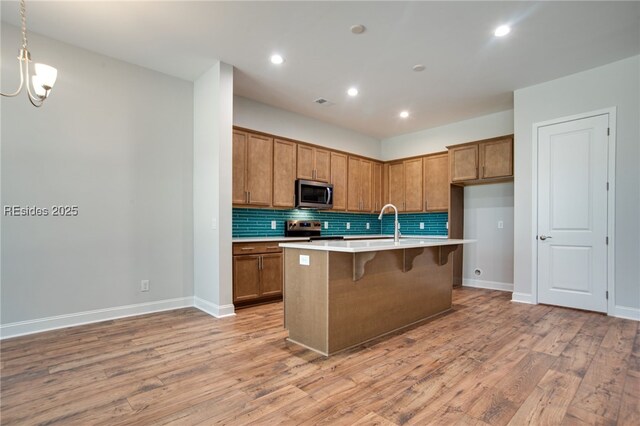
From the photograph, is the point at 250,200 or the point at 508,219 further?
the point at 508,219

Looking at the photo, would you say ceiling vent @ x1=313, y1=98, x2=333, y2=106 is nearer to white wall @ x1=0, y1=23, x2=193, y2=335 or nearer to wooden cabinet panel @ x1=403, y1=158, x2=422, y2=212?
white wall @ x1=0, y1=23, x2=193, y2=335

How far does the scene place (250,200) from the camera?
15.5 feet

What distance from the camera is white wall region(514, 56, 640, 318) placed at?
144 inches

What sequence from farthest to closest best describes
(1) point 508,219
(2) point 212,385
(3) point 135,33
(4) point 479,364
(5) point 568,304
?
(1) point 508,219 → (5) point 568,304 → (3) point 135,33 → (4) point 479,364 → (2) point 212,385

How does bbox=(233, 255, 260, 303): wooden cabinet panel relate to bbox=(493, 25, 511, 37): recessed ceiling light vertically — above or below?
below

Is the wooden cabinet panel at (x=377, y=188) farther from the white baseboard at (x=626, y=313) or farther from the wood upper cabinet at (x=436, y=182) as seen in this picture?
the white baseboard at (x=626, y=313)

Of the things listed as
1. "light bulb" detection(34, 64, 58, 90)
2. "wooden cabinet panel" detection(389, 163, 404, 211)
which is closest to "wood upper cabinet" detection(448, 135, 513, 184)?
"wooden cabinet panel" detection(389, 163, 404, 211)

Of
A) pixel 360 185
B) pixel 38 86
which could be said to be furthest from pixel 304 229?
pixel 38 86

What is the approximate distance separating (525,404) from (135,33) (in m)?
4.38

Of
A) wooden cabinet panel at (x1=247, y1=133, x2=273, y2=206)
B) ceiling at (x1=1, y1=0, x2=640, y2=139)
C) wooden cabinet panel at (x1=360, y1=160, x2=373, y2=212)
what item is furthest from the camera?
wooden cabinet panel at (x1=360, y1=160, x2=373, y2=212)

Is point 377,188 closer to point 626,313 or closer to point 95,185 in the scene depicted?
point 626,313

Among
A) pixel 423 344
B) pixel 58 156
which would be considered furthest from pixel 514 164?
pixel 58 156

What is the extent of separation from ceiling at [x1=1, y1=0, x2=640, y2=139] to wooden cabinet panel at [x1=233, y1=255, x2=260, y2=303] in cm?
235

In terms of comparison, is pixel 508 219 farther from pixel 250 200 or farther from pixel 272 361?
pixel 272 361
